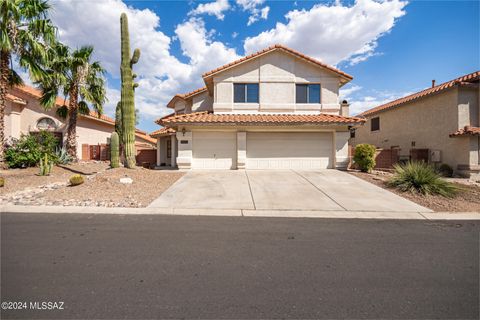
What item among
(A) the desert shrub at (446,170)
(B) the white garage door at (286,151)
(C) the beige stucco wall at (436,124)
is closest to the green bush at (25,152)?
(B) the white garage door at (286,151)

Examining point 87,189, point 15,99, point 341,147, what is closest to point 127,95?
point 87,189

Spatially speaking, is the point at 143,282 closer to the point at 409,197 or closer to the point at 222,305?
the point at 222,305

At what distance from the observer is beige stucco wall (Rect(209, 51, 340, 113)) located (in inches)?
612

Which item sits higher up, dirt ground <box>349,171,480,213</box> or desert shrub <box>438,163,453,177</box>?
desert shrub <box>438,163,453,177</box>

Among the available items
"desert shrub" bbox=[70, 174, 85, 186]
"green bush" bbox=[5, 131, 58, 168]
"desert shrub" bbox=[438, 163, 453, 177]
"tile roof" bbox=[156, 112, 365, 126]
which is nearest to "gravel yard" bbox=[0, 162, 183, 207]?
"desert shrub" bbox=[70, 174, 85, 186]

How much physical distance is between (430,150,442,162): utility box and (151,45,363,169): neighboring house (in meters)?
6.15

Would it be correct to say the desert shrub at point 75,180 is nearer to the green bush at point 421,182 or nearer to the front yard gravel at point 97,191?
the front yard gravel at point 97,191

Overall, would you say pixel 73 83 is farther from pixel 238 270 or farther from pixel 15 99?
pixel 238 270

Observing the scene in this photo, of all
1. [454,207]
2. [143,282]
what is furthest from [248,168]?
[143,282]

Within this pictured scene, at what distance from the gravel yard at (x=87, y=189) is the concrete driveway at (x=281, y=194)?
815mm

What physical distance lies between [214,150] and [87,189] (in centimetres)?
741

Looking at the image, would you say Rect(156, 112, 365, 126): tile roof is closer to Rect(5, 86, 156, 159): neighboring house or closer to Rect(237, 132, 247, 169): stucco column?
Rect(237, 132, 247, 169): stucco column

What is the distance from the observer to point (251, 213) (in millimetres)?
6531

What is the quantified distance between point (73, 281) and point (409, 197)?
33.4 feet
